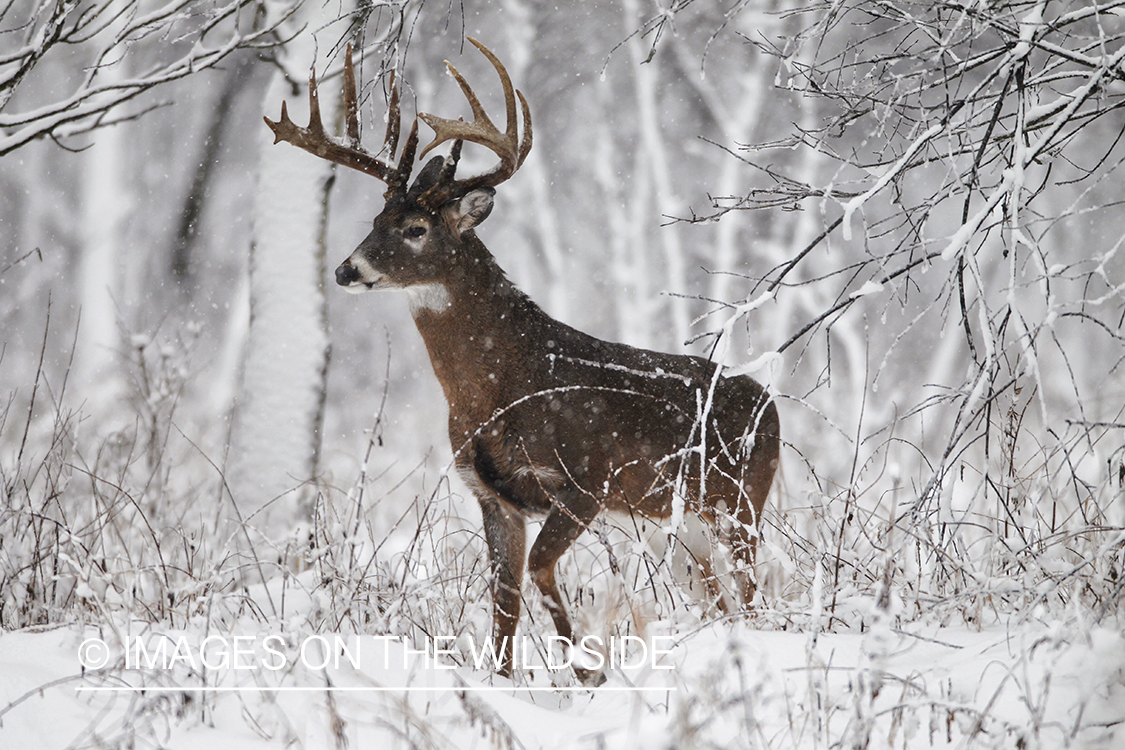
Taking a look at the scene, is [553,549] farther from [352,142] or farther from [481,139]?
[352,142]

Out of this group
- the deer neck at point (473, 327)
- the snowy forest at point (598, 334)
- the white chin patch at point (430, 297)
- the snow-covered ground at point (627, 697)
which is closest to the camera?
the snow-covered ground at point (627, 697)

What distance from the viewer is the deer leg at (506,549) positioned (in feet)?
11.8

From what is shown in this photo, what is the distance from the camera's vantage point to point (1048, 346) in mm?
13336

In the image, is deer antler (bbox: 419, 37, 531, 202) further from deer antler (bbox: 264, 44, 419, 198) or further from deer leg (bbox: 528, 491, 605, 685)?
deer leg (bbox: 528, 491, 605, 685)

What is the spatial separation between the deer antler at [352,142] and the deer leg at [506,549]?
4.65 feet

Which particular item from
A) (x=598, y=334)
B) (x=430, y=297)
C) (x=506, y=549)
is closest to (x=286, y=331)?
(x=430, y=297)

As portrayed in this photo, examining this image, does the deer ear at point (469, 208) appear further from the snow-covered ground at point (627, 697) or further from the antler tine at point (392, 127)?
the snow-covered ground at point (627, 697)

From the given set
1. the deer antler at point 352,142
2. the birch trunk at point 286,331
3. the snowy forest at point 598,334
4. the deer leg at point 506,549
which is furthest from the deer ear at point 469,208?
the birch trunk at point 286,331

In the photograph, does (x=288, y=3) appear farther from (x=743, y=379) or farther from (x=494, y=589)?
(x=494, y=589)

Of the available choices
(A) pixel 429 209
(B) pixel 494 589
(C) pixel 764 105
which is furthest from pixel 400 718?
(C) pixel 764 105

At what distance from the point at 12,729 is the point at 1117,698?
2473mm

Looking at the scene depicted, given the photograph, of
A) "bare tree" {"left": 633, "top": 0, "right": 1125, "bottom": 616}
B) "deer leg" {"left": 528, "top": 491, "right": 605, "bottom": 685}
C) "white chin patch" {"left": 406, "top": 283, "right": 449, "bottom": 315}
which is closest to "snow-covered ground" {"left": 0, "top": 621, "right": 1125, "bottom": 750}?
"bare tree" {"left": 633, "top": 0, "right": 1125, "bottom": 616}

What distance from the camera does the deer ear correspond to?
12.9 ft

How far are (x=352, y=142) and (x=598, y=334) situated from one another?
10.2 meters
